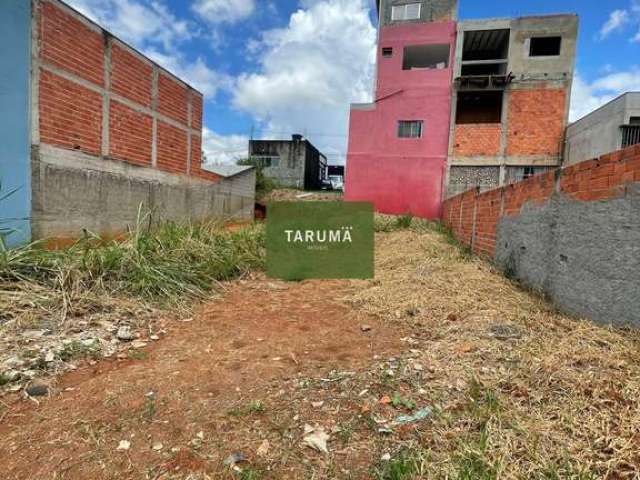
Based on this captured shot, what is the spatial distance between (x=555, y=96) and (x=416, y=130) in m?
4.72

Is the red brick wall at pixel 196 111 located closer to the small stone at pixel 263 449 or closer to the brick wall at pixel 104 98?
the brick wall at pixel 104 98

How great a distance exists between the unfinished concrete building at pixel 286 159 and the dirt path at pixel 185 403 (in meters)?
20.3

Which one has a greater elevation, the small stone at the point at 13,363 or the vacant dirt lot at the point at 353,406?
the vacant dirt lot at the point at 353,406

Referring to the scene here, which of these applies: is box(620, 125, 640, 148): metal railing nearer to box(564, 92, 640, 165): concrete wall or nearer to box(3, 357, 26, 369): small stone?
box(564, 92, 640, 165): concrete wall

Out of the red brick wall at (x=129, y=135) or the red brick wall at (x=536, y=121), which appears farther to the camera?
the red brick wall at (x=536, y=121)

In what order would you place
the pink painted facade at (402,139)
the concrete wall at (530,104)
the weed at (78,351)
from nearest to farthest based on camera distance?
the weed at (78,351) → the concrete wall at (530,104) → the pink painted facade at (402,139)

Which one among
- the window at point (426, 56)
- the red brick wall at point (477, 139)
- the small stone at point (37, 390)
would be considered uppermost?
the window at point (426, 56)

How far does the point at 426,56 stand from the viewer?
44.0 ft

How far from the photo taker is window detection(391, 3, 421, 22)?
13.0 m

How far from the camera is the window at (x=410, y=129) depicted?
40.4 ft

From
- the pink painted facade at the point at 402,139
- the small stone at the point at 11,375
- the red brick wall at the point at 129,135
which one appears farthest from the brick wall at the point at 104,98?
the pink painted facade at the point at 402,139

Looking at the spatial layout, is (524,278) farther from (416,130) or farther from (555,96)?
(555,96)

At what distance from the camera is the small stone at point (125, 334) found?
2420 millimetres

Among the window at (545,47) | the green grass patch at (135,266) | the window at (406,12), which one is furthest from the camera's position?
the window at (406,12)
